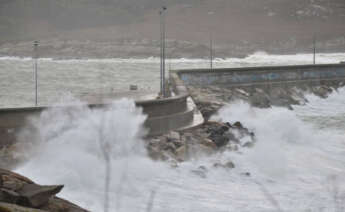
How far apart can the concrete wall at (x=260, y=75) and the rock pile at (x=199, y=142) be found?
33.8 feet

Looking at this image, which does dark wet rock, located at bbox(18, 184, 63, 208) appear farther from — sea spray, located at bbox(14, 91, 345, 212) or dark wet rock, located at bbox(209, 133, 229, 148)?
dark wet rock, located at bbox(209, 133, 229, 148)

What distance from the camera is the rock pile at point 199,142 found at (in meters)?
11.6

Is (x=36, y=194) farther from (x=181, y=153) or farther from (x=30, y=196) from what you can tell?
(x=181, y=153)

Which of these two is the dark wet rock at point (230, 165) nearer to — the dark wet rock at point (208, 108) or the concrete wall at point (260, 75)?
the dark wet rock at point (208, 108)

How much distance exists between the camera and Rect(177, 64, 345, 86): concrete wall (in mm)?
24734

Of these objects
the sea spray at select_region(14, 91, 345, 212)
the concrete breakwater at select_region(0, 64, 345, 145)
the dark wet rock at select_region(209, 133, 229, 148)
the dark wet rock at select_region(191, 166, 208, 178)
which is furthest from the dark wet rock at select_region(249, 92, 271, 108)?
the dark wet rock at select_region(191, 166, 208, 178)

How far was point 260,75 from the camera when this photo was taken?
2672cm

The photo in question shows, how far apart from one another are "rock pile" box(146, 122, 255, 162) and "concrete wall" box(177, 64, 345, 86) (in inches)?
406

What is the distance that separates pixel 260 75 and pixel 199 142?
49.8 feet

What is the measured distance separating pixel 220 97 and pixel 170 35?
4066 inches

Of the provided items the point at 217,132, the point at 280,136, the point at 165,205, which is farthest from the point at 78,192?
the point at 280,136

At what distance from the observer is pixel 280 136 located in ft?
51.5

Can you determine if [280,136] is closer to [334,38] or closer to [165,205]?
[165,205]

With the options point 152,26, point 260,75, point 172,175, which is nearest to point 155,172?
point 172,175
